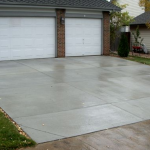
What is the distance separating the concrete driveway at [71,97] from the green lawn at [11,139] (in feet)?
0.84

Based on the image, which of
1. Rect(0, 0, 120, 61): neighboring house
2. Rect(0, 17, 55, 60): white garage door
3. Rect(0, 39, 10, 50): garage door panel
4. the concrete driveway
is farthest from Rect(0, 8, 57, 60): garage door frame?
the concrete driveway

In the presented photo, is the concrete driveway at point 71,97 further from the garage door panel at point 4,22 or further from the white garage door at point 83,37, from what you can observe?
the white garage door at point 83,37

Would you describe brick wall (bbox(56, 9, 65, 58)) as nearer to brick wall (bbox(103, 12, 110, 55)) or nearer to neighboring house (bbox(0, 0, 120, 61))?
neighboring house (bbox(0, 0, 120, 61))

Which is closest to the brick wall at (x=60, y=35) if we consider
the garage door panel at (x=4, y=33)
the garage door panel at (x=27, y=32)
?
the garage door panel at (x=27, y=32)

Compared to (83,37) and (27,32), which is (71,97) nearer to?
(27,32)

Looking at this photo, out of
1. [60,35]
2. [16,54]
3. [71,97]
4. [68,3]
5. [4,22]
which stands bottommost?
[71,97]

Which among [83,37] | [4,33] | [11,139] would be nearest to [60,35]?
[83,37]

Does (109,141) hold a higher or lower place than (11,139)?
lower

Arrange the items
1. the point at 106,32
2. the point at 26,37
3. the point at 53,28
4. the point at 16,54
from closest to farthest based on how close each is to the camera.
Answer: the point at 16,54, the point at 26,37, the point at 53,28, the point at 106,32

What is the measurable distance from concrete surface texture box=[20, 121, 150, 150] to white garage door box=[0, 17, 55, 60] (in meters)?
11.2

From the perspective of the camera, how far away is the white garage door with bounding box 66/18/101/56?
59.6ft

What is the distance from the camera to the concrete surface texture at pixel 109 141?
5.32 m

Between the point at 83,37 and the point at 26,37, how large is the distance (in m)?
3.96

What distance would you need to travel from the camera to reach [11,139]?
5.37m
